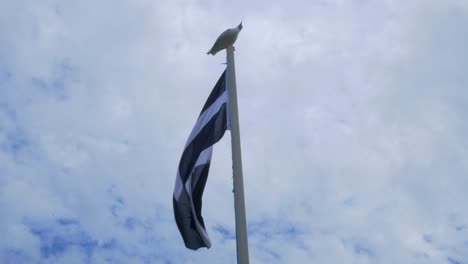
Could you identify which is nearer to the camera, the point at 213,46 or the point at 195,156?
the point at 195,156

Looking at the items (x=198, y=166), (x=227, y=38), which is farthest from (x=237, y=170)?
(x=227, y=38)

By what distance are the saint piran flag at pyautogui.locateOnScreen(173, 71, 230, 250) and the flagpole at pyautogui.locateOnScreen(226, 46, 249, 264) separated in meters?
0.28

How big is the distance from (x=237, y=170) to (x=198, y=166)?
1.51 meters

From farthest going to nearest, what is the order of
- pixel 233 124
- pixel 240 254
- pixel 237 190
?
pixel 233 124, pixel 237 190, pixel 240 254

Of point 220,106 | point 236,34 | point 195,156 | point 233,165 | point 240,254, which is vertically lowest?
point 240,254

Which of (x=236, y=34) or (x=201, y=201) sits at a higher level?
(x=236, y=34)

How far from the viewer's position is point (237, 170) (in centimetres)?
955

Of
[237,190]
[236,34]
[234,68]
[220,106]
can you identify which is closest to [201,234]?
[237,190]

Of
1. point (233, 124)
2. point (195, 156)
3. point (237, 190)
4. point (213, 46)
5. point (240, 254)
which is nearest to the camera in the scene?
point (240, 254)

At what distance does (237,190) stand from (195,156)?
6.73ft

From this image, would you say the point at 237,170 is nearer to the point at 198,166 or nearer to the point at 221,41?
the point at 198,166

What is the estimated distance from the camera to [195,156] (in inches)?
437

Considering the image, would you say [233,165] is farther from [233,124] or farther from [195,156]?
[195,156]

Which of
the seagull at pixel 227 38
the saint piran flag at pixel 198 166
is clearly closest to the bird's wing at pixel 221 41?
the seagull at pixel 227 38
